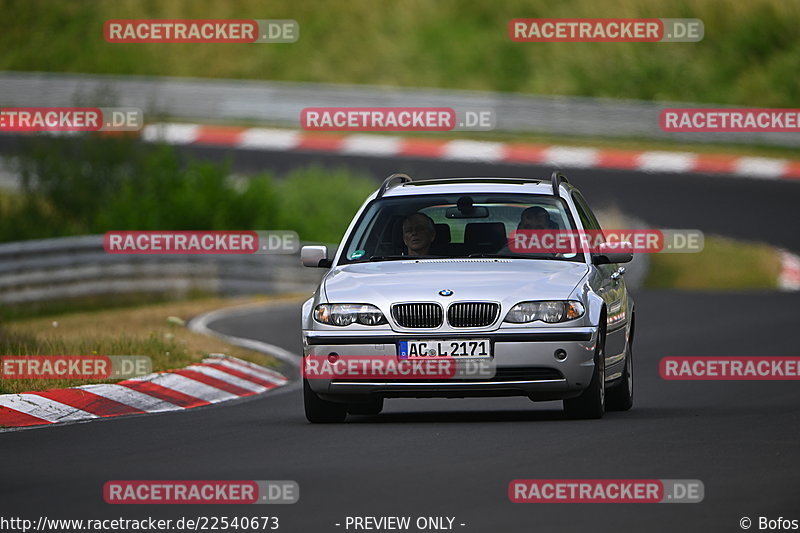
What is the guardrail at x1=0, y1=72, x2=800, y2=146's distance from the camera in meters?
39.3

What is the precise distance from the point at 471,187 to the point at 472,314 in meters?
1.64

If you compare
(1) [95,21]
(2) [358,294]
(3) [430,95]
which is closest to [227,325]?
(2) [358,294]

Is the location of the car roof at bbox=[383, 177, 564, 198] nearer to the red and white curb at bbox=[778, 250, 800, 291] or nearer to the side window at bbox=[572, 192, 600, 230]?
the side window at bbox=[572, 192, 600, 230]

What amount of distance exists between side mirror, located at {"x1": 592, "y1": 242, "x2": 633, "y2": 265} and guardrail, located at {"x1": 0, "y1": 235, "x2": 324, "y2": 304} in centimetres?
1187

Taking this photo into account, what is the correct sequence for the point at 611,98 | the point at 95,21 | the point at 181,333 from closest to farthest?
the point at 181,333, the point at 611,98, the point at 95,21

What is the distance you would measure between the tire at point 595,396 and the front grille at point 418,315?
1037 mm

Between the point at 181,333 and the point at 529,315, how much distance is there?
795 cm

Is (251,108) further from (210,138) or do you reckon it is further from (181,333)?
(181,333)

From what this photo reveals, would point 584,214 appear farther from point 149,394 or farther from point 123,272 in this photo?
point 123,272

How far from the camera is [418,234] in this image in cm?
1283

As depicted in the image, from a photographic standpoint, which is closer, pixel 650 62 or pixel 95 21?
pixel 650 62

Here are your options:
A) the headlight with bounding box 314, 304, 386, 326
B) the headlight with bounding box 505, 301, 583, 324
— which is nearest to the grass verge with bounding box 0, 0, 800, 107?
the headlight with bounding box 505, 301, 583, 324

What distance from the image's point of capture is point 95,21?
5078 centimetres

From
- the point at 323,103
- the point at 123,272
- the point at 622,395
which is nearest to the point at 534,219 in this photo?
the point at 622,395
